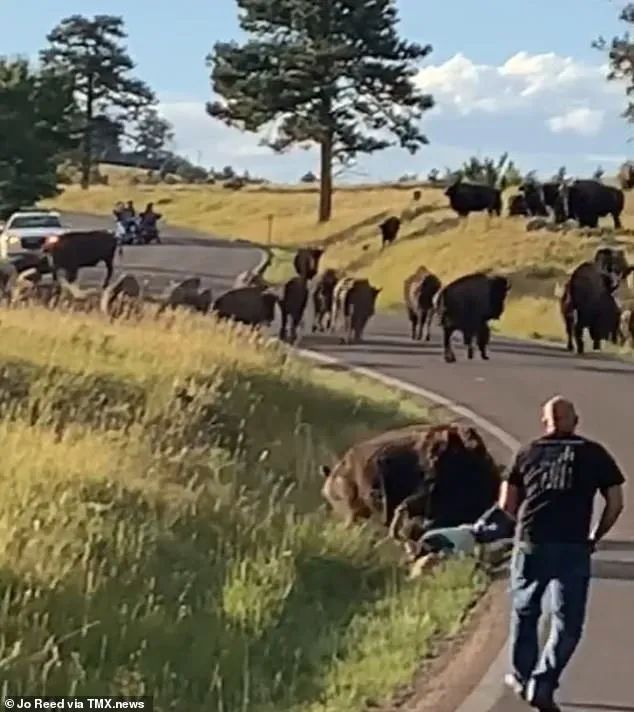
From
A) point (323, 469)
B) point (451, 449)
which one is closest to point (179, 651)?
point (451, 449)

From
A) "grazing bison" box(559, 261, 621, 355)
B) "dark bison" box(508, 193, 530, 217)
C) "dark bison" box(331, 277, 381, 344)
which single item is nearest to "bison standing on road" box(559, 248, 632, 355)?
"grazing bison" box(559, 261, 621, 355)

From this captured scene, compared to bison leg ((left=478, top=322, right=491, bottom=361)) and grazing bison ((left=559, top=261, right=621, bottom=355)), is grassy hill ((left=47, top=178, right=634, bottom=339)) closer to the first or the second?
grazing bison ((left=559, top=261, right=621, bottom=355))

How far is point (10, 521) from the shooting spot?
12047 mm

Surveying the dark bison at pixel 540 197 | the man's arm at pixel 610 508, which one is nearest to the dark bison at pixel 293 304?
the man's arm at pixel 610 508

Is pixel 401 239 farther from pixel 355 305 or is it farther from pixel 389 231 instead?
pixel 355 305

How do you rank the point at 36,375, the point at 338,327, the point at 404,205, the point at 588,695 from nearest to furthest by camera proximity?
the point at 588,695, the point at 36,375, the point at 338,327, the point at 404,205

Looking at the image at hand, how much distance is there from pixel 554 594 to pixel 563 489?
21.3 inches

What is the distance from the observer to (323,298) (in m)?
36.2

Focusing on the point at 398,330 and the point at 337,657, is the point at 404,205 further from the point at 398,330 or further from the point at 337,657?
the point at 337,657

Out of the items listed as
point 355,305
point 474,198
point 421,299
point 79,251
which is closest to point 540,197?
point 474,198

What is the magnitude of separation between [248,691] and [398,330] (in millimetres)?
28238

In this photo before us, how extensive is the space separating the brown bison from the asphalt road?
1.00 metres

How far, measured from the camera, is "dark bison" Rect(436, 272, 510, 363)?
3058cm

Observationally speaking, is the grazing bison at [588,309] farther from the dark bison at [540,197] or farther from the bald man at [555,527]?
the dark bison at [540,197]
